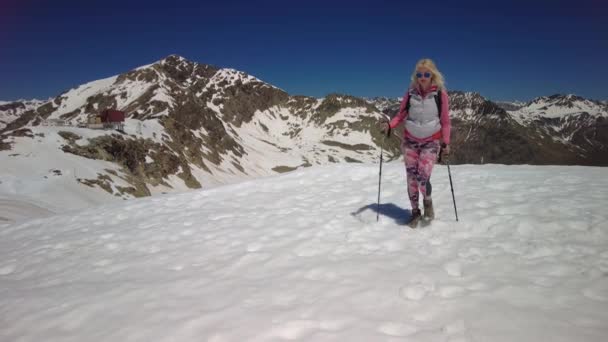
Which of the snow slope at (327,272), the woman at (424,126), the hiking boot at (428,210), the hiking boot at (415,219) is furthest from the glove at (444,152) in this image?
the snow slope at (327,272)

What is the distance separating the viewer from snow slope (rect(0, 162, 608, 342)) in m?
3.92

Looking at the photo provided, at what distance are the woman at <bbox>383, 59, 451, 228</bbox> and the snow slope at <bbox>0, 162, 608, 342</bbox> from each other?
3.02ft

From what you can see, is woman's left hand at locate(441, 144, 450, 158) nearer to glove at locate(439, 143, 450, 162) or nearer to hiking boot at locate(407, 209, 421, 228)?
glove at locate(439, 143, 450, 162)

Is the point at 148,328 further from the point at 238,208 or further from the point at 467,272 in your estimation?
the point at 238,208

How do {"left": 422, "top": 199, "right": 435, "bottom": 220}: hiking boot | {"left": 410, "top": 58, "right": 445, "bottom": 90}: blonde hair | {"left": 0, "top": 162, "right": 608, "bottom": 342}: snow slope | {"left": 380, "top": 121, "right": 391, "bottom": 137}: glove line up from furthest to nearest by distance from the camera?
{"left": 380, "top": 121, "right": 391, "bottom": 137}: glove → {"left": 422, "top": 199, "right": 435, "bottom": 220}: hiking boot → {"left": 410, "top": 58, "right": 445, "bottom": 90}: blonde hair → {"left": 0, "top": 162, "right": 608, "bottom": 342}: snow slope

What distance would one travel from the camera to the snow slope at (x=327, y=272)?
392 centimetres

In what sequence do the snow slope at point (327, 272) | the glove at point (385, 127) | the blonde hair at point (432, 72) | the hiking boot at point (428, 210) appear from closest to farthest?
1. the snow slope at point (327, 272)
2. the blonde hair at point (432, 72)
3. the hiking boot at point (428, 210)
4. the glove at point (385, 127)

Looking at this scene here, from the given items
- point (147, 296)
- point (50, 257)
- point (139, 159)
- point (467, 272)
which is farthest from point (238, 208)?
point (139, 159)

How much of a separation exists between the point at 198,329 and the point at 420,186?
533 centimetres

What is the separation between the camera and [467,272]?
511 cm

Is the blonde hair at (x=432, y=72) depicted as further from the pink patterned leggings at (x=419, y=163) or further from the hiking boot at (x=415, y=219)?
the hiking boot at (x=415, y=219)

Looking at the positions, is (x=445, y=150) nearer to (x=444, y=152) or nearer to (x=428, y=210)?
(x=444, y=152)

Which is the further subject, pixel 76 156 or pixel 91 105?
pixel 91 105

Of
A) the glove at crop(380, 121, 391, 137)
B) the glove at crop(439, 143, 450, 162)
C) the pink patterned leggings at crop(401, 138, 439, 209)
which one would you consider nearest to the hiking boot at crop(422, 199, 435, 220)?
the pink patterned leggings at crop(401, 138, 439, 209)
